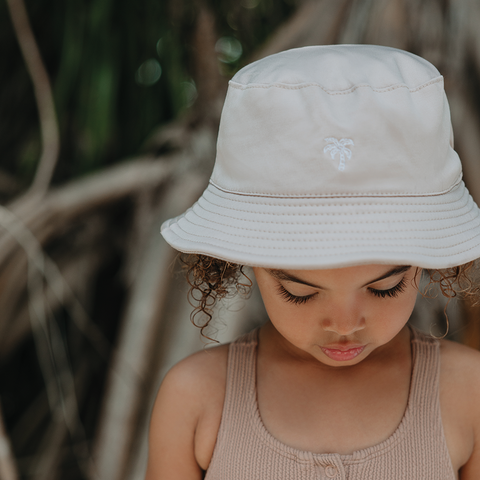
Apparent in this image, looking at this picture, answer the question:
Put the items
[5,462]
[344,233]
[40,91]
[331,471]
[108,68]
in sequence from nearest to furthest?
[344,233]
[331,471]
[5,462]
[40,91]
[108,68]

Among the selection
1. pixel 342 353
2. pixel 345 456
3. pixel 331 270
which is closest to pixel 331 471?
pixel 345 456

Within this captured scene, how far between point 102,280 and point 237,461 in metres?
0.85

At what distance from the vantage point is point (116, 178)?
1109 mm

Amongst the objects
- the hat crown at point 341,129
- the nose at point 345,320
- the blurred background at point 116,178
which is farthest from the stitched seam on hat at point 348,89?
the blurred background at point 116,178

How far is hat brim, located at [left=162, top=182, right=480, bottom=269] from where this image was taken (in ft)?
1.49

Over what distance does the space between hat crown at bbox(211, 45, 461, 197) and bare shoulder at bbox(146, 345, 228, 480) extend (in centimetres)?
26

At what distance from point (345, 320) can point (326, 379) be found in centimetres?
16

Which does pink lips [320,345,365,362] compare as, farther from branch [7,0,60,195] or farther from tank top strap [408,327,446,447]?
branch [7,0,60,195]

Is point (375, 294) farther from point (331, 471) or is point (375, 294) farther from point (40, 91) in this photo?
point (40, 91)

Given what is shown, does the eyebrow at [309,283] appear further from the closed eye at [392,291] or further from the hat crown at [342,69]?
the hat crown at [342,69]

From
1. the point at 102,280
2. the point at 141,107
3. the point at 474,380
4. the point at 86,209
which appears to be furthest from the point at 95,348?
the point at 474,380

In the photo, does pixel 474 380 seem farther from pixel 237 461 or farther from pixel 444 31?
pixel 444 31

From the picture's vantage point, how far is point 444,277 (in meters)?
0.61

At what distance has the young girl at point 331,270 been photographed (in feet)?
1.56
